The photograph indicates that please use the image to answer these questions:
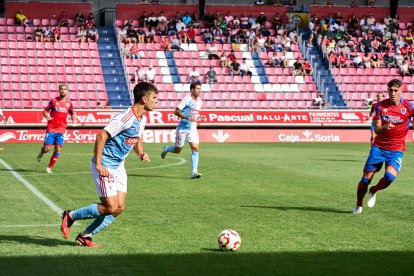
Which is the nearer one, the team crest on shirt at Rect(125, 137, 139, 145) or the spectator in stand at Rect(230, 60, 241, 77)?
the team crest on shirt at Rect(125, 137, 139, 145)

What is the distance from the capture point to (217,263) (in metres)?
8.66

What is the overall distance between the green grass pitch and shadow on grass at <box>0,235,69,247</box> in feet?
0.04

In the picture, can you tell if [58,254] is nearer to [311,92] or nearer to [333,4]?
[311,92]

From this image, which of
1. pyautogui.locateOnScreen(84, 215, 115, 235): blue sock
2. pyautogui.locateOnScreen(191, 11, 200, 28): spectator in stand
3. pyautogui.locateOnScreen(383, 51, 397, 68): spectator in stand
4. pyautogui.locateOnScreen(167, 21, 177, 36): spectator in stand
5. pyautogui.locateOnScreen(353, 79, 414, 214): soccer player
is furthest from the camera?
pyautogui.locateOnScreen(191, 11, 200, 28): spectator in stand

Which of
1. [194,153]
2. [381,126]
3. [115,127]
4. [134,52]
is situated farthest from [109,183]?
[134,52]

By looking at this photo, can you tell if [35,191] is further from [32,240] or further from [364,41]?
[364,41]

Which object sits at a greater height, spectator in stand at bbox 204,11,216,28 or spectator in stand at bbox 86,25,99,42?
spectator in stand at bbox 204,11,216,28

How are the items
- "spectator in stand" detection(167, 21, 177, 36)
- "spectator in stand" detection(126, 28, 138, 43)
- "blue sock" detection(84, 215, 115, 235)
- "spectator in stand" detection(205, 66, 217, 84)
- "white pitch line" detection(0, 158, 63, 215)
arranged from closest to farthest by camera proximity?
"blue sock" detection(84, 215, 115, 235) → "white pitch line" detection(0, 158, 63, 215) → "spectator in stand" detection(205, 66, 217, 84) → "spectator in stand" detection(126, 28, 138, 43) → "spectator in stand" detection(167, 21, 177, 36)

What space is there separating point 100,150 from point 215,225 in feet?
10.1

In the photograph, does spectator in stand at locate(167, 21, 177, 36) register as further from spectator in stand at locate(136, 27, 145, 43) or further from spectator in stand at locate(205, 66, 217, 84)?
spectator in stand at locate(205, 66, 217, 84)

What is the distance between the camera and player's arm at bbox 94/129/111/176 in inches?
349

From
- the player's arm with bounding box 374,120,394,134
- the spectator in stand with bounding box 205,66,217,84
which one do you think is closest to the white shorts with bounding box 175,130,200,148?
the player's arm with bounding box 374,120,394,134

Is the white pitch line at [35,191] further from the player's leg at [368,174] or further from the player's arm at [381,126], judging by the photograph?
the player's arm at [381,126]

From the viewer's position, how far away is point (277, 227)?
11.2 metres
